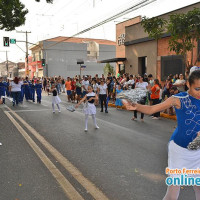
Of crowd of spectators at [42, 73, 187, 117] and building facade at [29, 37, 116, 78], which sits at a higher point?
building facade at [29, 37, 116, 78]

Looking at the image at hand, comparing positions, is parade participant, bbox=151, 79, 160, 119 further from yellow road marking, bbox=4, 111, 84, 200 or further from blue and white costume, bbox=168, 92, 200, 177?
blue and white costume, bbox=168, 92, 200, 177

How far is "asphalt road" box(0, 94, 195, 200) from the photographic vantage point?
3.90 m

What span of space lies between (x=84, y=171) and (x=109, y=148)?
1.69 meters

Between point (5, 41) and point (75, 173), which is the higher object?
point (5, 41)

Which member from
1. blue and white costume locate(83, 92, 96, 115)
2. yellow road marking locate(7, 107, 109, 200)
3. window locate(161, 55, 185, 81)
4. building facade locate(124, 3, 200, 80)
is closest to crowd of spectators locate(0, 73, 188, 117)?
window locate(161, 55, 185, 81)

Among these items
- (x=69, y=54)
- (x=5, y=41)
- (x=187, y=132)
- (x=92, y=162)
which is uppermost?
(x=69, y=54)

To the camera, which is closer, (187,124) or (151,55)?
(187,124)

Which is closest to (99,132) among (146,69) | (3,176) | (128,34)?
(3,176)

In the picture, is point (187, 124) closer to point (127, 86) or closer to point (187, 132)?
point (187, 132)

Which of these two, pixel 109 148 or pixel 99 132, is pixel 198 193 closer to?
pixel 109 148

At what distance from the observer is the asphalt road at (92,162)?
3900 millimetres

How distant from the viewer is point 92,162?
207 inches

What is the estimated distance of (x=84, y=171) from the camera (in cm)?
473

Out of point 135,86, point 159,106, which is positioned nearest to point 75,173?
point 159,106
